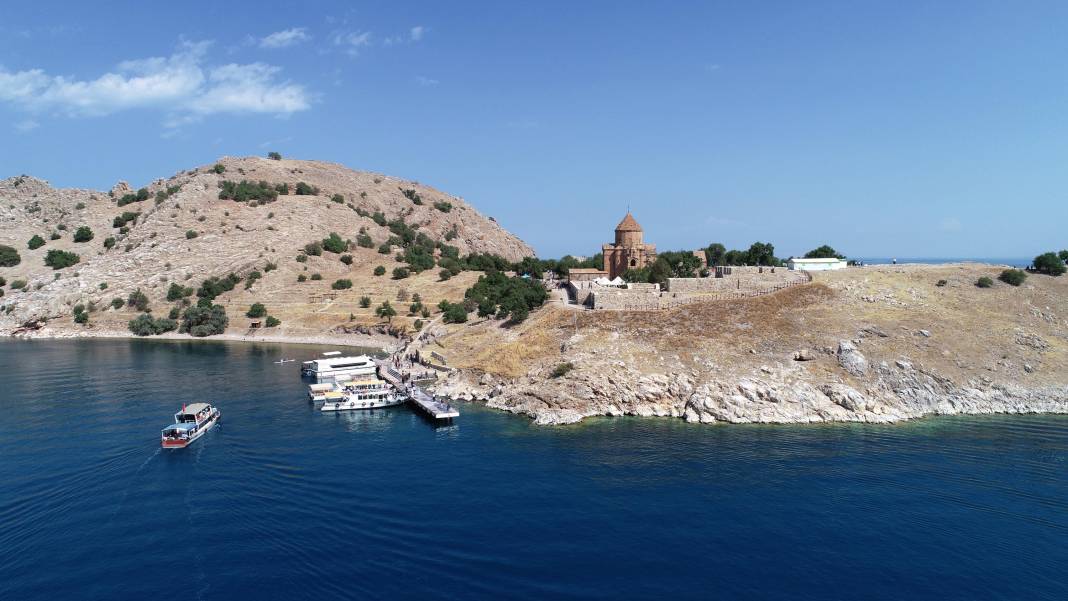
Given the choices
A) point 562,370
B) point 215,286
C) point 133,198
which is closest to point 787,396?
point 562,370

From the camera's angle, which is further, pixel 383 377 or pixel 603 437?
pixel 383 377

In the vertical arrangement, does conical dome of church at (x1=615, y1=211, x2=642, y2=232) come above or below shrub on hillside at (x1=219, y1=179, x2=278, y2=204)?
below

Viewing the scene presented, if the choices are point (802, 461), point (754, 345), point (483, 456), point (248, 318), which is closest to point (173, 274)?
point (248, 318)

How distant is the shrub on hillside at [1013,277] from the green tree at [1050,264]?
16.5 ft

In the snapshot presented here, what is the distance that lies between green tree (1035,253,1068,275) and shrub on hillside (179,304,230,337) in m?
134

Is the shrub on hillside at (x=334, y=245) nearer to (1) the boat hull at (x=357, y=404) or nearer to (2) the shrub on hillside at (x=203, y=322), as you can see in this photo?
(2) the shrub on hillside at (x=203, y=322)

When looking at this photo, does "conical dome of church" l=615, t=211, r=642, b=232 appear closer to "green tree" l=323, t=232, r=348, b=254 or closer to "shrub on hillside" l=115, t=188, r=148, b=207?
"green tree" l=323, t=232, r=348, b=254

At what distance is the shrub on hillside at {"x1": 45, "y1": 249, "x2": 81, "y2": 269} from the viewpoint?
139 m

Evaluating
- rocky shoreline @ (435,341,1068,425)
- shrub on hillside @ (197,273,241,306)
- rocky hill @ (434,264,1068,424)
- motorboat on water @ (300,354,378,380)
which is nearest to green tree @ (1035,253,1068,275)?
rocky hill @ (434,264,1068,424)

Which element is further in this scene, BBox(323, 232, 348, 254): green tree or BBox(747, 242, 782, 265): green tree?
BBox(323, 232, 348, 254): green tree

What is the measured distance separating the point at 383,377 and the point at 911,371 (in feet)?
192

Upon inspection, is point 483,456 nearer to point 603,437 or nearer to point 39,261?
point 603,437

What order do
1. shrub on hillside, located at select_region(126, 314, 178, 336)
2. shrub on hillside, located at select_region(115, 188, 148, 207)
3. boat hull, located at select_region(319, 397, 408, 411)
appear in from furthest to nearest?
shrub on hillside, located at select_region(115, 188, 148, 207), shrub on hillside, located at select_region(126, 314, 178, 336), boat hull, located at select_region(319, 397, 408, 411)

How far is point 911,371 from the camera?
58219 mm
